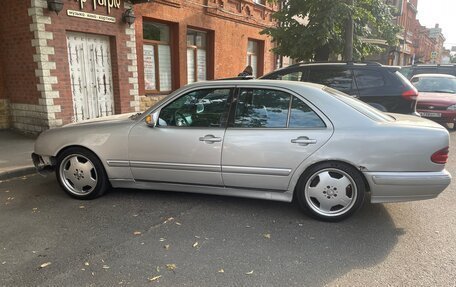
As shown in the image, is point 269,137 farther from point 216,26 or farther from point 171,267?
point 216,26

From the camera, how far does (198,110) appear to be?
13.9ft

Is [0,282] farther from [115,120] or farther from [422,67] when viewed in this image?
[422,67]

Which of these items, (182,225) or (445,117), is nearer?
(182,225)

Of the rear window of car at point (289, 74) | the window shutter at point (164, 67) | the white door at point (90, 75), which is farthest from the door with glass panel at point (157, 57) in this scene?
the rear window of car at point (289, 74)

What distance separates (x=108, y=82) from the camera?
927 cm

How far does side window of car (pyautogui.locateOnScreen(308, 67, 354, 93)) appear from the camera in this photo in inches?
288

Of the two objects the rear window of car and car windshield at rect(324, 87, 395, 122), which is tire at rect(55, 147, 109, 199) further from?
the rear window of car

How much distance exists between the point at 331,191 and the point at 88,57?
282 inches

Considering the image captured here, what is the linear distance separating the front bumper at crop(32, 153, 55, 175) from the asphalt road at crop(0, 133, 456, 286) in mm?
358

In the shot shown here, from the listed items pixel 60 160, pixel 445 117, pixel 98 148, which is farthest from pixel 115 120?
pixel 445 117

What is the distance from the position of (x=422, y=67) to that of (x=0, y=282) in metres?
16.6

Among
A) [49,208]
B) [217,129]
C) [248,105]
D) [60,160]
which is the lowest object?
[49,208]

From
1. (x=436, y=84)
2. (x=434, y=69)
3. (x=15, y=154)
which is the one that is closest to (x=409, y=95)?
(x=436, y=84)

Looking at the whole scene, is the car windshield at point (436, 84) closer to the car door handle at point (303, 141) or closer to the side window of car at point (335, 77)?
the side window of car at point (335, 77)
